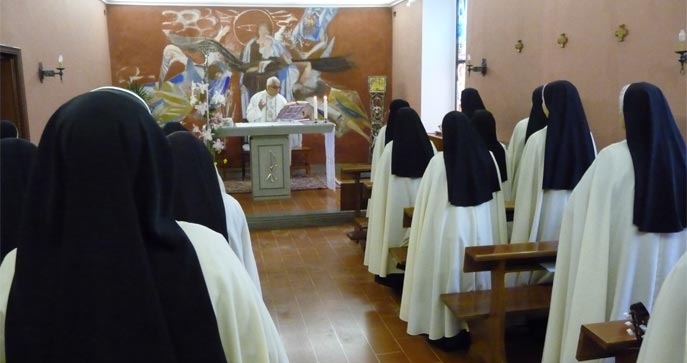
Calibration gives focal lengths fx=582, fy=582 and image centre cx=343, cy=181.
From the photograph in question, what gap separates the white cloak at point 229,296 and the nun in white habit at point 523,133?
164 inches

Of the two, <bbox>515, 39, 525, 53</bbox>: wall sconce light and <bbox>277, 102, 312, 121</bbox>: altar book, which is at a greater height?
<bbox>515, 39, 525, 53</bbox>: wall sconce light

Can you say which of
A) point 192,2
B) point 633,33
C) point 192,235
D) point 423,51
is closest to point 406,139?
point 633,33

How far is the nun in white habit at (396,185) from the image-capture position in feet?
16.1

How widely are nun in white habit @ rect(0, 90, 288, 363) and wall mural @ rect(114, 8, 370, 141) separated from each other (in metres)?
9.82

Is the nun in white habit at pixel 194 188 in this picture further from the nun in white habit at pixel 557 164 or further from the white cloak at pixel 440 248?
the nun in white habit at pixel 557 164

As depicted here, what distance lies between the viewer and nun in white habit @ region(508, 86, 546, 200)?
17.1 ft

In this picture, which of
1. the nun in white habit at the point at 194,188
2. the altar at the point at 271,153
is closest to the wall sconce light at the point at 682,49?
the nun in white habit at the point at 194,188

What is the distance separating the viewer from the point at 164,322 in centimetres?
130

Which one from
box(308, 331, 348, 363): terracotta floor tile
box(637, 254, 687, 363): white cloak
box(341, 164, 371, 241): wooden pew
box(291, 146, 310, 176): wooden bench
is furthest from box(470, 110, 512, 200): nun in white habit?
box(291, 146, 310, 176): wooden bench

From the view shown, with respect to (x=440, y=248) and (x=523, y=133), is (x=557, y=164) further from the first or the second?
(x=523, y=133)

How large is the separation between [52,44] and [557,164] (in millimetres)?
5922

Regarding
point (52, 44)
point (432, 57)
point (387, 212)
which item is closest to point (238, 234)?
point (387, 212)

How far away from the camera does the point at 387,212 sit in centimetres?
523

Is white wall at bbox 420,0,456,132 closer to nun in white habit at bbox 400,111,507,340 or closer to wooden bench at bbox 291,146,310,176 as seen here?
wooden bench at bbox 291,146,310,176
